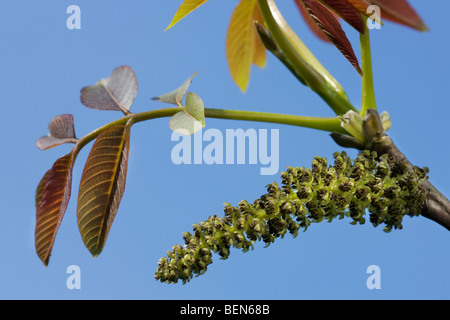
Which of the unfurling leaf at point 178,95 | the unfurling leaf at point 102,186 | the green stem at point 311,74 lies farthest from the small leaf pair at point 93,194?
the green stem at point 311,74

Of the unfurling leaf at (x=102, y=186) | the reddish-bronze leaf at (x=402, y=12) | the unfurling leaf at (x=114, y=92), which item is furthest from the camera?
the unfurling leaf at (x=114, y=92)

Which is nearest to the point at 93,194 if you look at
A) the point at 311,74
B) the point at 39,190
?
the point at 39,190

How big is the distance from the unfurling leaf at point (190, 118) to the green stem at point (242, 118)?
0.04 meters

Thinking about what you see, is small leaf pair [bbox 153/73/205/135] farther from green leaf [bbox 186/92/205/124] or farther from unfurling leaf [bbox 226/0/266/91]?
unfurling leaf [bbox 226/0/266/91]

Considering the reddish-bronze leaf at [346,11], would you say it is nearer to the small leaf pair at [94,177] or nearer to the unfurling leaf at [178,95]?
the unfurling leaf at [178,95]

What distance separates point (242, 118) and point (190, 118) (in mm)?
140

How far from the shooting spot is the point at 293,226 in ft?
3.03

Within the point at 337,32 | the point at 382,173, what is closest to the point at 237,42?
the point at 337,32

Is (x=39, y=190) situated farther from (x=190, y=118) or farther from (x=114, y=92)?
(x=190, y=118)

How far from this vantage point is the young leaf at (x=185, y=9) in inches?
40.4

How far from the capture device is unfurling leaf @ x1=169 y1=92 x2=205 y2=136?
0.94m

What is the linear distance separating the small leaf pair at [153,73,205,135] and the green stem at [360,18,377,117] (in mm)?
404

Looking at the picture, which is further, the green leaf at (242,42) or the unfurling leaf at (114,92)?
the green leaf at (242,42)

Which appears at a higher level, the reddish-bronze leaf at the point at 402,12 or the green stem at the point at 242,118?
the reddish-bronze leaf at the point at 402,12
